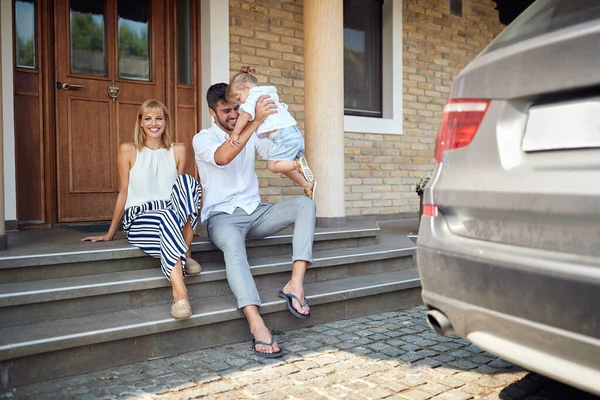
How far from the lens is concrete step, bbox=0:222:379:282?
3.21 meters

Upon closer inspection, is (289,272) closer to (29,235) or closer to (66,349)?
(66,349)

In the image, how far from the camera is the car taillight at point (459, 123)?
6.07 ft

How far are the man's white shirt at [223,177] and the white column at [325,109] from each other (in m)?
1.32

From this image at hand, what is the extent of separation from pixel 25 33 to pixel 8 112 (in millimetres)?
743

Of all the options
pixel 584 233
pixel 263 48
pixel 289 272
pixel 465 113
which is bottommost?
pixel 289 272

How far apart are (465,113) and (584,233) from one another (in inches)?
23.1

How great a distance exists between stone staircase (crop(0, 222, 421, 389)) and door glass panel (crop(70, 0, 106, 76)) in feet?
5.48

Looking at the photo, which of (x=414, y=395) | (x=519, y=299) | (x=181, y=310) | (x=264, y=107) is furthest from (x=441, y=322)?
(x=264, y=107)

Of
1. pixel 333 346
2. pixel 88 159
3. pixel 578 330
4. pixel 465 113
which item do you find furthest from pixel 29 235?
pixel 578 330

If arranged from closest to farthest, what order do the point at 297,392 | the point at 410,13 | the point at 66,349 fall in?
1. the point at 297,392
2. the point at 66,349
3. the point at 410,13

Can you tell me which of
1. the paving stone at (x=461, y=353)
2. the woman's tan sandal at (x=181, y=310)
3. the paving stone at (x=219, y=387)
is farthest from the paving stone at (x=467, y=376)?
the woman's tan sandal at (x=181, y=310)

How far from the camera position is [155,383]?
8.82 feet

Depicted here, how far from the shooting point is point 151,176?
3.74 meters

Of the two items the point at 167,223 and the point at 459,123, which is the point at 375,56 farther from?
the point at 459,123
